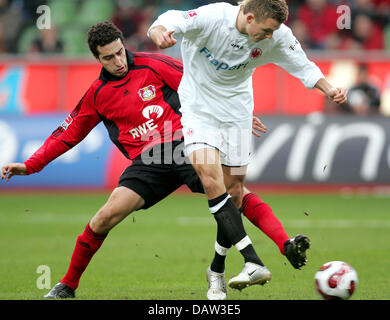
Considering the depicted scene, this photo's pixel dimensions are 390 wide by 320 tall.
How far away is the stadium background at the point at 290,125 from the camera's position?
13070mm

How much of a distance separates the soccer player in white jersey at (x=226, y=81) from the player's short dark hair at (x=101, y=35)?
0.69 m

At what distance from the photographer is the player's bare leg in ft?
19.9

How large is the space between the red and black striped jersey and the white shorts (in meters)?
0.40

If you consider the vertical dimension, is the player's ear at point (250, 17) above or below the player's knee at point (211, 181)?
above

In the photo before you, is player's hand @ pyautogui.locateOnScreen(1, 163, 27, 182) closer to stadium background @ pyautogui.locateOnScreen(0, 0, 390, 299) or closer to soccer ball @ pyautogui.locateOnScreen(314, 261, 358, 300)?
soccer ball @ pyautogui.locateOnScreen(314, 261, 358, 300)

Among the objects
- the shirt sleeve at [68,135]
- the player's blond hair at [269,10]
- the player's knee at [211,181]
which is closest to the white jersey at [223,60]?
the player's blond hair at [269,10]

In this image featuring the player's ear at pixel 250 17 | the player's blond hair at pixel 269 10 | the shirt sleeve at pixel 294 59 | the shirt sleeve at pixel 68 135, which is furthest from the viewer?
the shirt sleeve at pixel 68 135

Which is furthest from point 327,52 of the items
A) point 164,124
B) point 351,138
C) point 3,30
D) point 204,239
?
point 164,124

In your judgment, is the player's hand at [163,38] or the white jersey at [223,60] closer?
the player's hand at [163,38]

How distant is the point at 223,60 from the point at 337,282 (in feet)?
6.11

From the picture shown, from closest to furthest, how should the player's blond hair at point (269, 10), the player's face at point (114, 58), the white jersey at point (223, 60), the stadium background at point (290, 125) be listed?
the player's blond hair at point (269, 10)
the white jersey at point (223, 60)
the player's face at point (114, 58)
the stadium background at point (290, 125)

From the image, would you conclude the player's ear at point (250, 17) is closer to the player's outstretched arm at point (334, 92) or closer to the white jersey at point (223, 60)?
the white jersey at point (223, 60)

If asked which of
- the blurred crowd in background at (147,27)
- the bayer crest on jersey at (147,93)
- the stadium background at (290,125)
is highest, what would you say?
the blurred crowd in background at (147,27)

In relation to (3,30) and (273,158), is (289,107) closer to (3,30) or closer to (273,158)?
(273,158)
